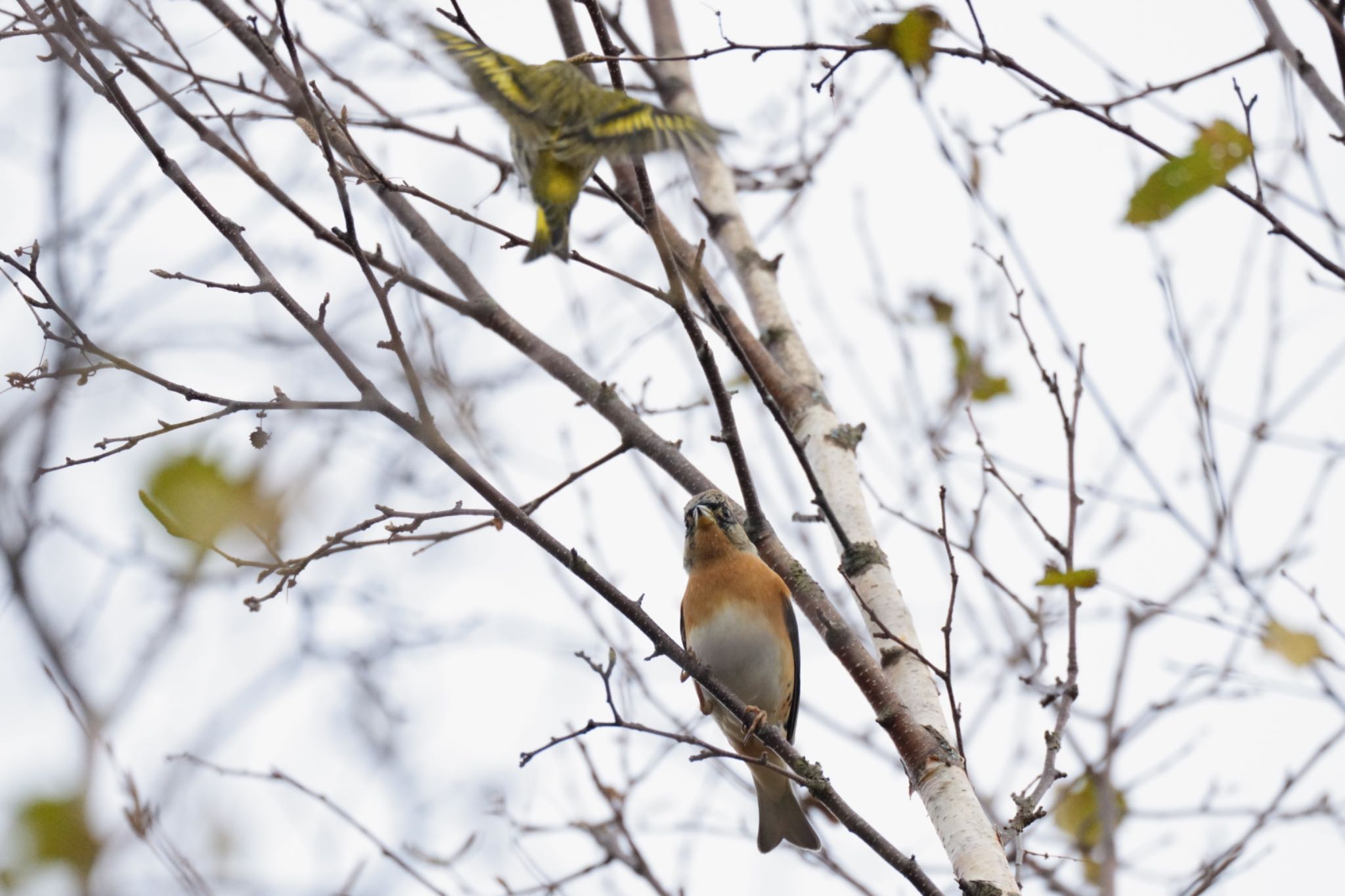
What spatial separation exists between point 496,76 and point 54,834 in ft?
9.84

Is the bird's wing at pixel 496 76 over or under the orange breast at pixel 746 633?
over

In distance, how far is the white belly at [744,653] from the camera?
5605mm

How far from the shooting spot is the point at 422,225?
4969 mm

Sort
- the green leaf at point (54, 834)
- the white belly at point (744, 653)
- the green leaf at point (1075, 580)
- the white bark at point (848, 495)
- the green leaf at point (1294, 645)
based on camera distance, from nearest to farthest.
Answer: the green leaf at point (54, 834)
the green leaf at point (1075, 580)
the green leaf at point (1294, 645)
the white bark at point (848, 495)
the white belly at point (744, 653)

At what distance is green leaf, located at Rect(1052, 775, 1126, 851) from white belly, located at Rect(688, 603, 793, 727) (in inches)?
53.4

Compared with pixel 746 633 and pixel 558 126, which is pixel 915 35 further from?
pixel 746 633

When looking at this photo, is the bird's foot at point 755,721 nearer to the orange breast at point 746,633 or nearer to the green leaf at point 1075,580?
the green leaf at point 1075,580

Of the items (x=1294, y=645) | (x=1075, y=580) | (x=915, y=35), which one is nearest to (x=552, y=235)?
(x=915, y=35)

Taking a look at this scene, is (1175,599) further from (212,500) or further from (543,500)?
(212,500)

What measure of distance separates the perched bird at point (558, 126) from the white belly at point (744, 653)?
233 centimetres

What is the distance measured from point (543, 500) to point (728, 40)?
4.96 ft

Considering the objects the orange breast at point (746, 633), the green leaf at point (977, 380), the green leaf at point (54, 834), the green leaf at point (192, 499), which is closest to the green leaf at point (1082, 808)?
the orange breast at point (746, 633)

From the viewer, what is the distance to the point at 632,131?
3885 millimetres

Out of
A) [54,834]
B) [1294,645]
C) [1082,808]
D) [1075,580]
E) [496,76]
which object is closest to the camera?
[54,834]
